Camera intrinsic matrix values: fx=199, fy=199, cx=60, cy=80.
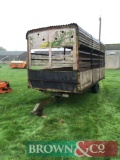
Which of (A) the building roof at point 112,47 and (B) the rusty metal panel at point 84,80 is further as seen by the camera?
(A) the building roof at point 112,47

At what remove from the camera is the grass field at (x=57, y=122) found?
15.4ft

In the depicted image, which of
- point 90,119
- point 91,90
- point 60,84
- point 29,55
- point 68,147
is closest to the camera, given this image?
point 68,147

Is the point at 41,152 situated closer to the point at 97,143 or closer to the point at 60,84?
the point at 97,143

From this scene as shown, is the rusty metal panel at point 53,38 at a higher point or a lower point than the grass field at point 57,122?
higher

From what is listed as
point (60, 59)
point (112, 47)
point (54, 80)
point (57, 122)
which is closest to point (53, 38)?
point (60, 59)

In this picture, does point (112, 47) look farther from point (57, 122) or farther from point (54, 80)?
point (57, 122)

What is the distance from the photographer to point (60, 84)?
673 centimetres

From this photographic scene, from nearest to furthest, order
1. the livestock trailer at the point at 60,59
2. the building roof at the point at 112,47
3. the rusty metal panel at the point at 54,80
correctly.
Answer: the livestock trailer at the point at 60,59 → the rusty metal panel at the point at 54,80 → the building roof at the point at 112,47

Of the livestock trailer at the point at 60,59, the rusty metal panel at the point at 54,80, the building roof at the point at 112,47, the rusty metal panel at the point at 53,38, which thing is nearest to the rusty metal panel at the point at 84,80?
the livestock trailer at the point at 60,59

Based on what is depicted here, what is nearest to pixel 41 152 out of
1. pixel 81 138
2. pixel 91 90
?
pixel 81 138

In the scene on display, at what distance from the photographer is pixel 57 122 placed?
5816 millimetres

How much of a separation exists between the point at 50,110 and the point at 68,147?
262cm

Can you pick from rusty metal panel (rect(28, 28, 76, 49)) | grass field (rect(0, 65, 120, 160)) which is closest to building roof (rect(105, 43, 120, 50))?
grass field (rect(0, 65, 120, 160))

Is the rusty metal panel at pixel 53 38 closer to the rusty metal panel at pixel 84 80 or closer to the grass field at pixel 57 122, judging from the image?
the rusty metal panel at pixel 84 80
